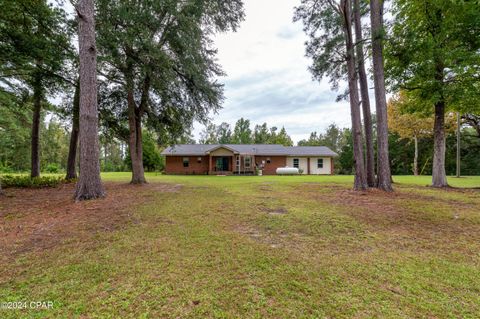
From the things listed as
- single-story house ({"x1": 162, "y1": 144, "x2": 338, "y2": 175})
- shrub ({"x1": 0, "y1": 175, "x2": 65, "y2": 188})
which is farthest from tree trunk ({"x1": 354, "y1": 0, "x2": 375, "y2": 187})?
shrub ({"x1": 0, "y1": 175, "x2": 65, "y2": 188})

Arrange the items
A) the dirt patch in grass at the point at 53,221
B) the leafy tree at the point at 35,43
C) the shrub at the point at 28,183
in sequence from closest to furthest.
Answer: the dirt patch in grass at the point at 53,221
the leafy tree at the point at 35,43
the shrub at the point at 28,183

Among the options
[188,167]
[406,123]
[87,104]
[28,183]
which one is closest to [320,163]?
[406,123]

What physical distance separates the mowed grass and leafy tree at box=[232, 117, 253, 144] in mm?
43114

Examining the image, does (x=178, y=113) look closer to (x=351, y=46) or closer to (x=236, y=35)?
(x=236, y=35)

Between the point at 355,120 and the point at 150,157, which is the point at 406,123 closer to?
the point at 355,120

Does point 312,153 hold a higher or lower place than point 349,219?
higher

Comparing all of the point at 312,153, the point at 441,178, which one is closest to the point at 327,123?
the point at 312,153

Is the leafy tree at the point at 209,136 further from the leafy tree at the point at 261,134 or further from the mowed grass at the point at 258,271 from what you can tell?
the mowed grass at the point at 258,271

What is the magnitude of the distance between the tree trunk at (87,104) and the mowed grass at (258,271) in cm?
327

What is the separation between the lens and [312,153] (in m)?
26.8

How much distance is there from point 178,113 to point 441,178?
14.8 m

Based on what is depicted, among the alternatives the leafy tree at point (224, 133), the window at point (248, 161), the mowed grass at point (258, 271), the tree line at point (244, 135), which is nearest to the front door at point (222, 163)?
the window at point (248, 161)

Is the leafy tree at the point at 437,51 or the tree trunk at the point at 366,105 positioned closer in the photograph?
the leafy tree at the point at 437,51

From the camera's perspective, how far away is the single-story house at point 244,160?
84.5 ft
